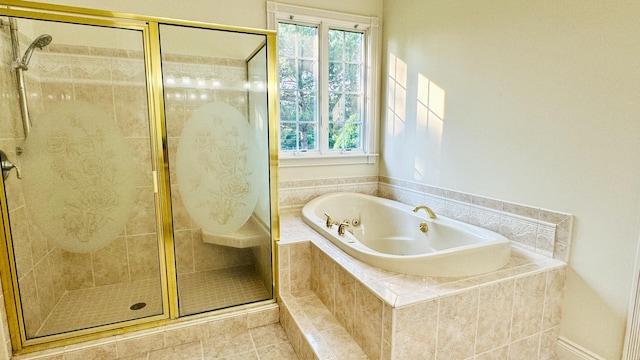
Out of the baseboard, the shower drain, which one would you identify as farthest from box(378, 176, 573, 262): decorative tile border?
the shower drain

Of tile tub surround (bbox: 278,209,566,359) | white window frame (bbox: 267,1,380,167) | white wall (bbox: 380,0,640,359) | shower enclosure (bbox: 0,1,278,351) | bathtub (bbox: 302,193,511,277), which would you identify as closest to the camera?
tile tub surround (bbox: 278,209,566,359)

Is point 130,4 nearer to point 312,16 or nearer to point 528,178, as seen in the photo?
point 312,16

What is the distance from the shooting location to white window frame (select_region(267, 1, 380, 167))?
2.77m

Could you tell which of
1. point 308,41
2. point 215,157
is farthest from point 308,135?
point 215,157

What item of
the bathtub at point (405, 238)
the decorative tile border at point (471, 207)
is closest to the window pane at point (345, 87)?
the decorative tile border at point (471, 207)

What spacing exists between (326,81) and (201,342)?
2327mm

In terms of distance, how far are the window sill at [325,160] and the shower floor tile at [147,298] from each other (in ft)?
3.44

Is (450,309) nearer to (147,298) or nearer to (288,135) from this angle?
(147,298)

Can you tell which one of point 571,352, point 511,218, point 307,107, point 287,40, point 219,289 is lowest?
point 571,352

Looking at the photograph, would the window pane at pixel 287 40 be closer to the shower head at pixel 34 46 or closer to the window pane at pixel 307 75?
the window pane at pixel 307 75

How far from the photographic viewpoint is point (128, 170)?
Result: 5.99 feet

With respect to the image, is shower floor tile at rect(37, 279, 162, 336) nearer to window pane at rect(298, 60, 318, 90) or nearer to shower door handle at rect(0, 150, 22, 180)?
shower door handle at rect(0, 150, 22, 180)

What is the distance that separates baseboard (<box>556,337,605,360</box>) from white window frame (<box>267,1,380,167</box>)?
2022 millimetres

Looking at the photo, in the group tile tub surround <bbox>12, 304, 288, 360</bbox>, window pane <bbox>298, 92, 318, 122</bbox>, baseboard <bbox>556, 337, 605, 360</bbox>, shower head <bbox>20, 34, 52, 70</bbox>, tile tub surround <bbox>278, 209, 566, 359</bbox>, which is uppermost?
shower head <bbox>20, 34, 52, 70</bbox>
